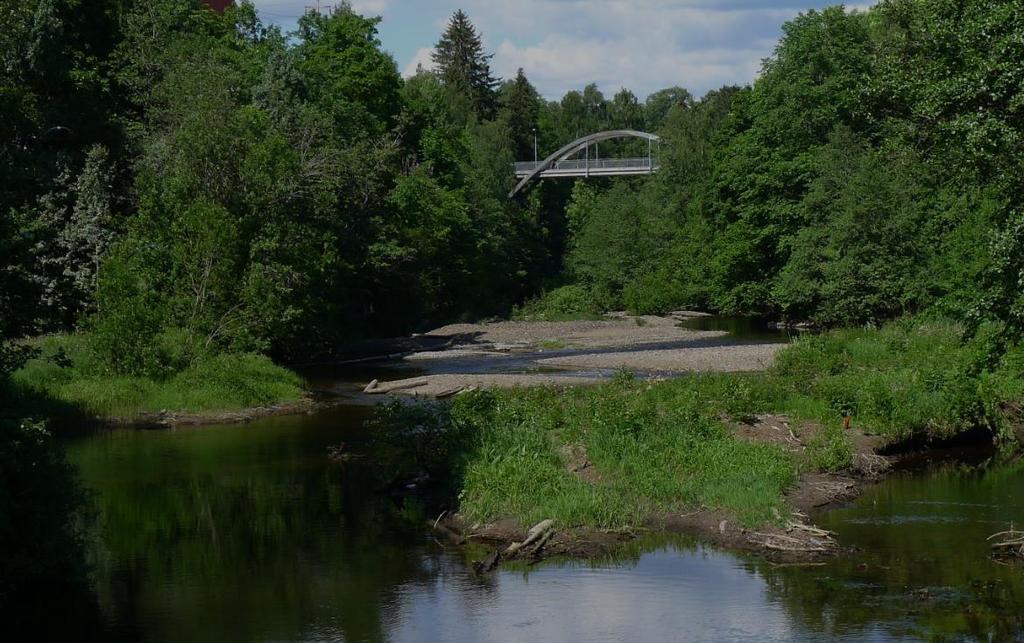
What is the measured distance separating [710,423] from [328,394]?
19.8 meters

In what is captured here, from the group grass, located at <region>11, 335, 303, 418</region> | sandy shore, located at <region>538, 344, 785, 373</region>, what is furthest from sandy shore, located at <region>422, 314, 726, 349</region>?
grass, located at <region>11, 335, 303, 418</region>

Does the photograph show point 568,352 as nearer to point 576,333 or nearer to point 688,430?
point 576,333

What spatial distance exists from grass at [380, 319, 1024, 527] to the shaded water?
142 centimetres

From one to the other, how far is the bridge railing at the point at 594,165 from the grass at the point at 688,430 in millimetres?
71757

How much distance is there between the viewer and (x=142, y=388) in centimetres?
3791

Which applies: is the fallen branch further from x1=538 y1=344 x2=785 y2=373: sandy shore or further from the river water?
x1=538 y1=344 x2=785 y2=373: sandy shore

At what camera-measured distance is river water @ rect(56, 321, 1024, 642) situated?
16.8 metres

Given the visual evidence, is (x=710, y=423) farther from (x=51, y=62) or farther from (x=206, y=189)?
(x=51, y=62)

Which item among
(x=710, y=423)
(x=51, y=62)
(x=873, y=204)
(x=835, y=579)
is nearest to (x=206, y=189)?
(x=51, y=62)

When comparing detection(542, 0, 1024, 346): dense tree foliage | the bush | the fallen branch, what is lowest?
the fallen branch

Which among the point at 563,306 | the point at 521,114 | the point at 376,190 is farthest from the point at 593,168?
the point at 376,190

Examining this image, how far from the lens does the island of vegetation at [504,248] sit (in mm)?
20844

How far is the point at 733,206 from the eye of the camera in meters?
69.8

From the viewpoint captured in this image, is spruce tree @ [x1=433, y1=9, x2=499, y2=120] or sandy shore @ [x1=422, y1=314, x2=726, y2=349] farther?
spruce tree @ [x1=433, y1=9, x2=499, y2=120]
